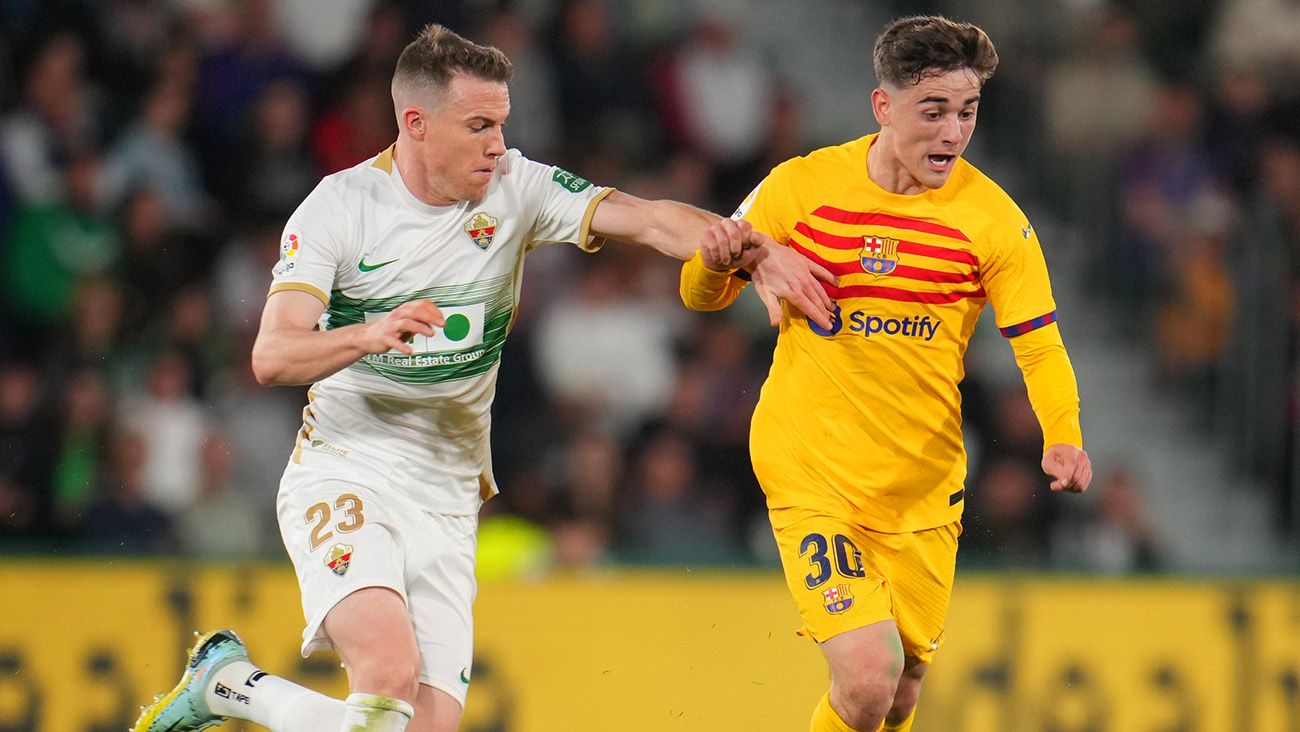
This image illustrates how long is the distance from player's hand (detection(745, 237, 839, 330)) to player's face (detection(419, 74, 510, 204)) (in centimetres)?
85

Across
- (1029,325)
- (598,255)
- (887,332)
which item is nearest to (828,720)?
(887,332)

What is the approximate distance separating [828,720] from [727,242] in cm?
154

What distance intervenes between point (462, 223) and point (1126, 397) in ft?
21.2

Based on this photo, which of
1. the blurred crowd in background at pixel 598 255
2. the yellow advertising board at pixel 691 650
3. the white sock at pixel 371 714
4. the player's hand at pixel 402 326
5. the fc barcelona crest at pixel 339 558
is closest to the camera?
the player's hand at pixel 402 326

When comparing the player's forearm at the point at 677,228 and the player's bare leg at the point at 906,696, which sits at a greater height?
the player's forearm at the point at 677,228

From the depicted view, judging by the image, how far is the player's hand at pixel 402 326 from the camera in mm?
4535

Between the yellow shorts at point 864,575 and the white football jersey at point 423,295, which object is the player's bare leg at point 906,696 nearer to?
the yellow shorts at point 864,575

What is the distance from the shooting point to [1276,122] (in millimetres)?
10875

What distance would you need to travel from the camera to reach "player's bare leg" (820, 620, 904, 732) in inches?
205

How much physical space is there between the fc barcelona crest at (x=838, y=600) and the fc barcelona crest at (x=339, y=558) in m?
1.43

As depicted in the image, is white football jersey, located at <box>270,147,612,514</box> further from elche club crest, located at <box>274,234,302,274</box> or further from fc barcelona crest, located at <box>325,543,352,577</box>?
fc barcelona crest, located at <box>325,543,352,577</box>

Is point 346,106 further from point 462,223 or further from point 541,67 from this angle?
point 462,223

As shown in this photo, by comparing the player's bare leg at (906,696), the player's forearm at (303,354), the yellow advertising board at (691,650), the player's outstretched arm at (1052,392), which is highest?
the player's forearm at (303,354)

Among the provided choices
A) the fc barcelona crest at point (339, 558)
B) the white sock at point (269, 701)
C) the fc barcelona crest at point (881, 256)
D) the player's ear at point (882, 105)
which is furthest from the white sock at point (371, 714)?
the player's ear at point (882, 105)
